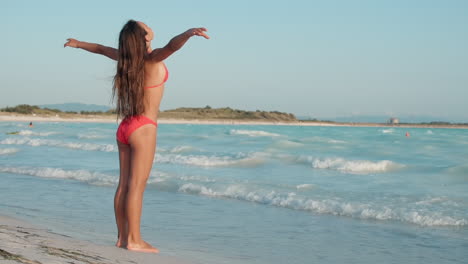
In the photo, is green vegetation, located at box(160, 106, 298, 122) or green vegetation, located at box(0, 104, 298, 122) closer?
green vegetation, located at box(0, 104, 298, 122)

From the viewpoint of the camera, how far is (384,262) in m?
4.52

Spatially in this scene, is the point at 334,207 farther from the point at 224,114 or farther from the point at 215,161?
the point at 224,114

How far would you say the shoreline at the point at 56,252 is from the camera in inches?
123

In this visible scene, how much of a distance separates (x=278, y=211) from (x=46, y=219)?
2872 millimetres

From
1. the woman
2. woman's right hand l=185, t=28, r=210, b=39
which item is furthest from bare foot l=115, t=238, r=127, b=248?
woman's right hand l=185, t=28, r=210, b=39

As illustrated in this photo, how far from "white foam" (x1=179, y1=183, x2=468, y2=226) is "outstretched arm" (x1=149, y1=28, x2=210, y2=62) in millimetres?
4099

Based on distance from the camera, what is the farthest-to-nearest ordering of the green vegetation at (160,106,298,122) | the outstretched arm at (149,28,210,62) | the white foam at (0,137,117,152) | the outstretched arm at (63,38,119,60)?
1. the green vegetation at (160,106,298,122)
2. the white foam at (0,137,117,152)
3. the outstretched arm at (63,38,119,60)
4. the outstretched arm at (149,28,210,62)

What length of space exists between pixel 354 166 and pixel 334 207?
Answer: 23.9ft

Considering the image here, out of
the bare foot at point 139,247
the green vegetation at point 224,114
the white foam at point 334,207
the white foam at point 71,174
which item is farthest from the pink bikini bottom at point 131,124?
the green vegetation at point 224,114

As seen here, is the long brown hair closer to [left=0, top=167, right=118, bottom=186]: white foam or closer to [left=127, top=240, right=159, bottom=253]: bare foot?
[left=127, top=240, right=159, bottom=253]: bare foot

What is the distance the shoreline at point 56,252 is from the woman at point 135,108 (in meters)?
0.22

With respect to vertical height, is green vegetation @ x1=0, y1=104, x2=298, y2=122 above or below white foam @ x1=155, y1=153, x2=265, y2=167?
above

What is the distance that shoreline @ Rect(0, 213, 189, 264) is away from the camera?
314cm

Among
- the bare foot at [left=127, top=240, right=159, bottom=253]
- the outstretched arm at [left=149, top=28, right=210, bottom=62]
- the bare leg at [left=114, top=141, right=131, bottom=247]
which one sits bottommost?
the bare foot at [left=127, top=240, right=159, bottom=253]
